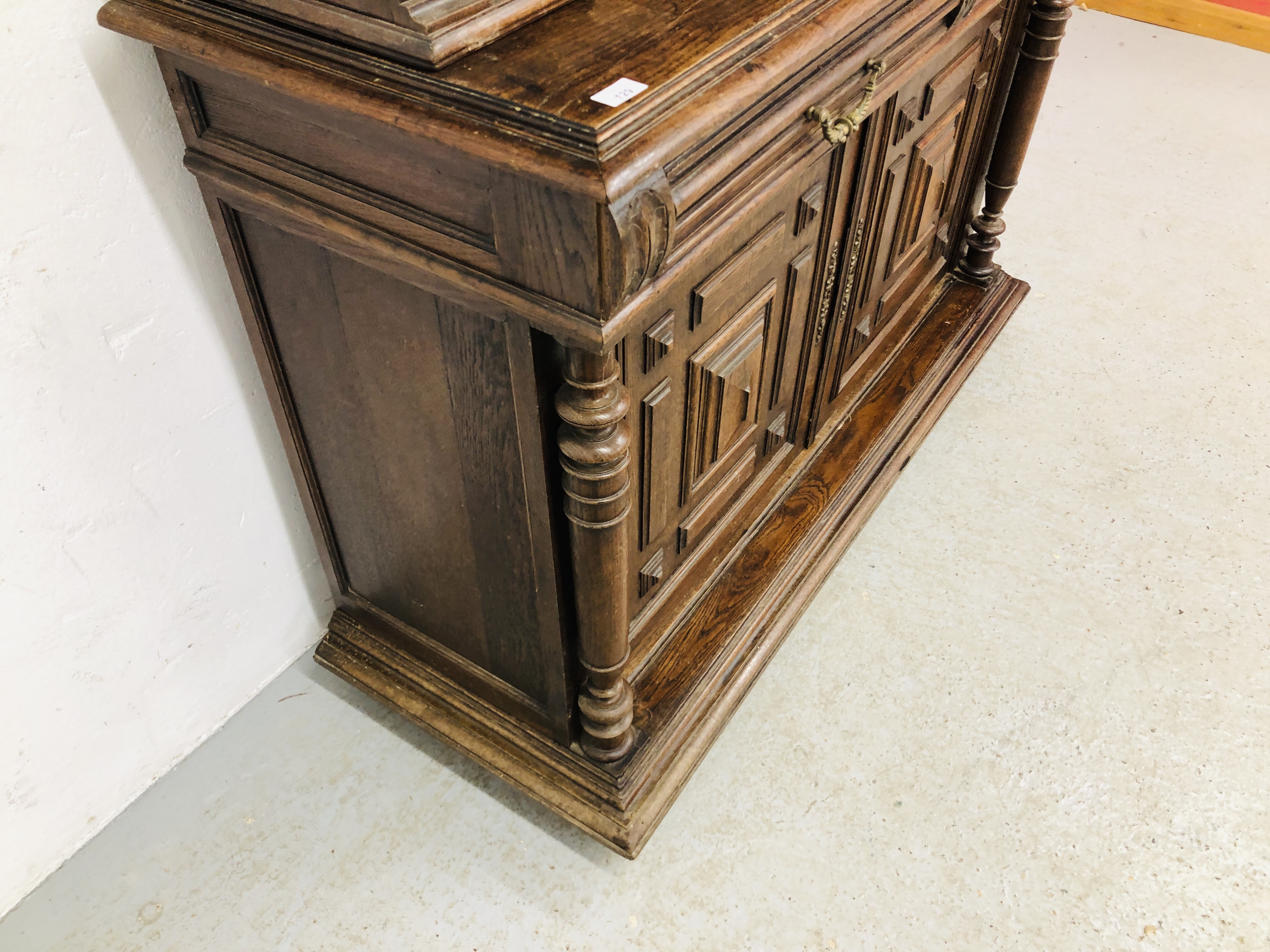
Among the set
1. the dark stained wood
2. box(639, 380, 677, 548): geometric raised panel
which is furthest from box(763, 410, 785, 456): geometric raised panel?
the dark stained wood

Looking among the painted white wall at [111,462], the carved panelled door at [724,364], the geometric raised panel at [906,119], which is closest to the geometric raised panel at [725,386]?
the carved panelled door at [724,364]

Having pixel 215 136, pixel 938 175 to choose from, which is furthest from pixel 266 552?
pixel 938 175

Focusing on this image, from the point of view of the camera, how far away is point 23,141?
0.93 metres

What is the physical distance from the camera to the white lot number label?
74cm

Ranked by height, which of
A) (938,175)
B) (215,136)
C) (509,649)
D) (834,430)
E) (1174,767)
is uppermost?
(215,136)

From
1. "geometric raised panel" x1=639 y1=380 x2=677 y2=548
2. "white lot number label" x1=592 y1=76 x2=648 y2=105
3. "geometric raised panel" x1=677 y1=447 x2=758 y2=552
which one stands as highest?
"white lot number label" x1=592 y1=76 x2=648 y2=105

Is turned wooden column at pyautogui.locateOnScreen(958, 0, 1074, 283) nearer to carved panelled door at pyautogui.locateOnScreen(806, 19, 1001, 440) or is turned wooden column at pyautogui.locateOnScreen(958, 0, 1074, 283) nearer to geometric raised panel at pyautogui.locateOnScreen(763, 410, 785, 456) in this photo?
carved panelled door at pyautogui.locateOnScreen(806, 19, 1001, 440)

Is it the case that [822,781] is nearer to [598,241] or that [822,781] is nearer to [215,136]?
[598,241]

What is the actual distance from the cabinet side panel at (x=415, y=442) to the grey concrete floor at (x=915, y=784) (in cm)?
29

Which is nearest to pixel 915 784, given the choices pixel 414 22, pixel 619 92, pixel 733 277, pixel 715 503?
pixel 715 503

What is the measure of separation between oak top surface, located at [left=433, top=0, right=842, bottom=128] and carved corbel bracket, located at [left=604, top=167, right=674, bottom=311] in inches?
2.6

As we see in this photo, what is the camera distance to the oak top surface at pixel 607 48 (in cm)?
75

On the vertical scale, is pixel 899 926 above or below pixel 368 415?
below

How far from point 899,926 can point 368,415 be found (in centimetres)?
98
